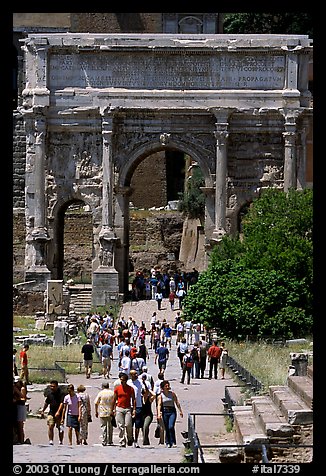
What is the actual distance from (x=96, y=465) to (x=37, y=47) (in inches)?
1583

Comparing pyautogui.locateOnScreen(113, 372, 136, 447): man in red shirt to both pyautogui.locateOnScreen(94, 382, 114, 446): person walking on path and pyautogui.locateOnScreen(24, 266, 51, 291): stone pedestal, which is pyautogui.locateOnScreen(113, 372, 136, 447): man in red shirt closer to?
pyautogui.locateOnScreen(94, 382, 114, 446): person walking on path

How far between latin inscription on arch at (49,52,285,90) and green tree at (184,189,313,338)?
9.17m

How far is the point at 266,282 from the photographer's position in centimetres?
4019

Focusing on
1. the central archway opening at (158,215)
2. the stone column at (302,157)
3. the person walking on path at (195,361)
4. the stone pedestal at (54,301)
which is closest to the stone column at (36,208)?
the stone pedestal at (54,301)

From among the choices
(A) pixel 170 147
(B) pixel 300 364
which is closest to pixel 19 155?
(A) pixel 170 147

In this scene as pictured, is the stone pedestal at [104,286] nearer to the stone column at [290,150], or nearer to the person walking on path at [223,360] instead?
the stone column at [290,150]

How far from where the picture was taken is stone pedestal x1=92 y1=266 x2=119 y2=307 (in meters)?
52.1

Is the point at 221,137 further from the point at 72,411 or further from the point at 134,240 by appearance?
the point at 72,411

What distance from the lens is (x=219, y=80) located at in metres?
53.4

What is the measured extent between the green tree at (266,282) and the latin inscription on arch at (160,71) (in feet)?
30.1

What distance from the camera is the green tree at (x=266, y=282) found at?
3947 cm
